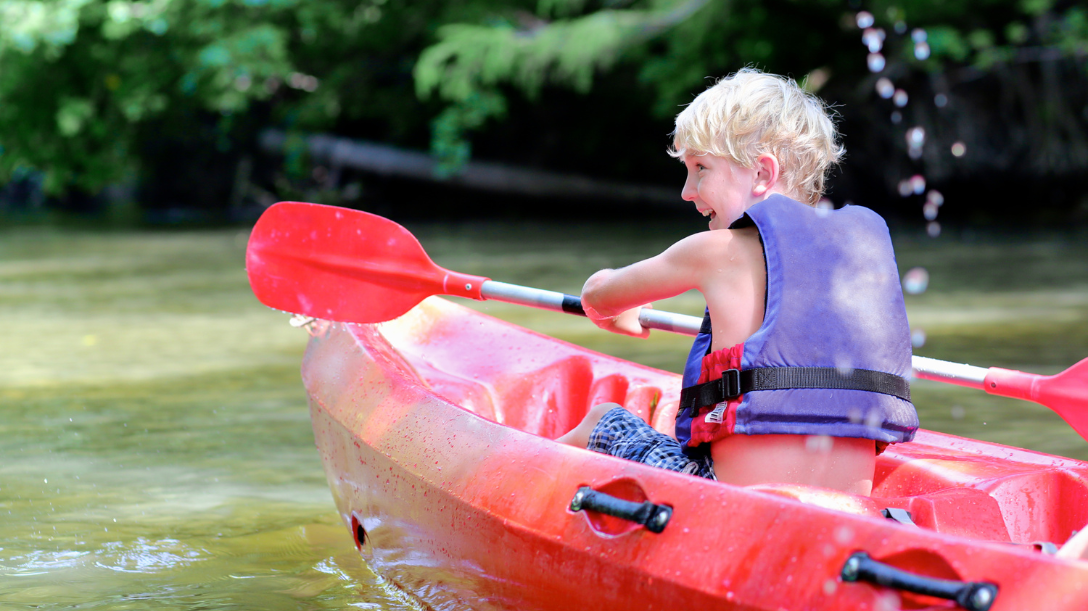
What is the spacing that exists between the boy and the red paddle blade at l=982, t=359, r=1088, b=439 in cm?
45

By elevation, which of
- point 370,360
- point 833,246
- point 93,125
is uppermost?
point 833,246

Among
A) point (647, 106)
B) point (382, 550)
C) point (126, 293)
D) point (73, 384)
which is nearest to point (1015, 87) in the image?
point (647, 106)

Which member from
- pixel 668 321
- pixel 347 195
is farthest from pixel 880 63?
pixel 668 321

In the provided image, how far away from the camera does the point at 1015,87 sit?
1184 centimetres

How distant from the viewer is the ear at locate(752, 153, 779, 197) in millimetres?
1852

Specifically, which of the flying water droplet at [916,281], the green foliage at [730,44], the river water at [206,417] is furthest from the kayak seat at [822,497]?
the green foliage at [730,44]

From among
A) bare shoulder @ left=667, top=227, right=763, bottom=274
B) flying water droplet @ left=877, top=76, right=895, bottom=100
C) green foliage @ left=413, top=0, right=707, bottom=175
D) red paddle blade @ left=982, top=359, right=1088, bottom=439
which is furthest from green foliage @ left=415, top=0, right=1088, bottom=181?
bare shoulder @ left=667, top=227, right=763, bottom=274

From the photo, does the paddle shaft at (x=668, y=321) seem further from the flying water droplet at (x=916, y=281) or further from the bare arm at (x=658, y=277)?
the flying water droplet at (x=916, y=281)

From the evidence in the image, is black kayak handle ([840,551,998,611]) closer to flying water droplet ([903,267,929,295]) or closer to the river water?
the river water

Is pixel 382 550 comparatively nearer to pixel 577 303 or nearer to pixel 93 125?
pixel 577 303

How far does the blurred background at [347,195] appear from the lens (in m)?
2.94

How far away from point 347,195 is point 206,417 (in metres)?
12.0

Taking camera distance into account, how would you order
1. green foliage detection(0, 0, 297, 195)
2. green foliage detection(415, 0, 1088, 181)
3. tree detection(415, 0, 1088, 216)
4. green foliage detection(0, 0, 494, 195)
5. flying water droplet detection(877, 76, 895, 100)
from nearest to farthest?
green foliage detection(415, 0, 1088, 181), tree detection(415, 0, 1088, 216), flying water droplet detection(877, 76, 895, 100), green foliage detection(0, 0, 297, 195), green foliage detection(0, 0, 494, 195)

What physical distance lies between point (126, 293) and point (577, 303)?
534 centimetres
